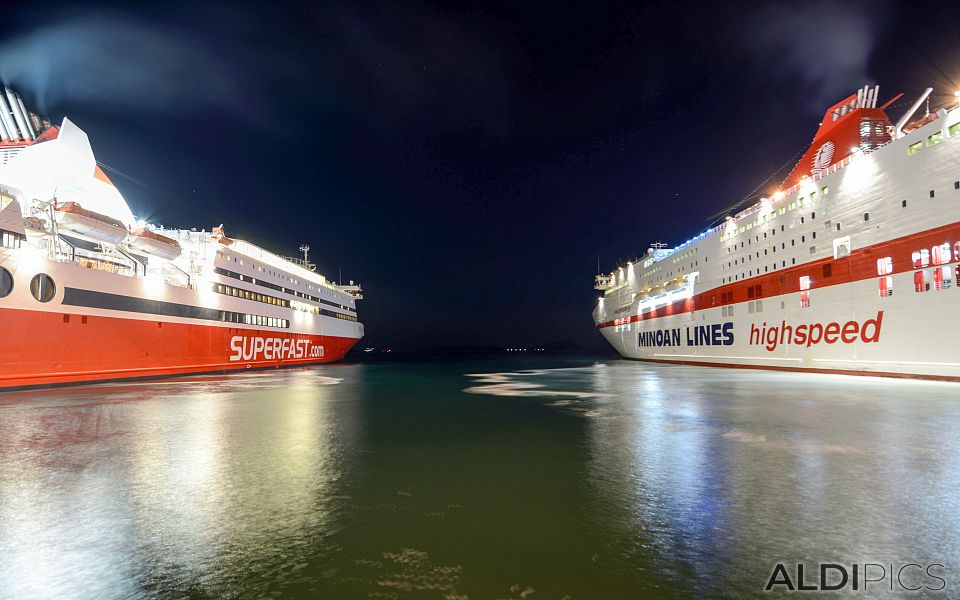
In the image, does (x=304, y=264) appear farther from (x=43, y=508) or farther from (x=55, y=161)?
(x=43, y=508)

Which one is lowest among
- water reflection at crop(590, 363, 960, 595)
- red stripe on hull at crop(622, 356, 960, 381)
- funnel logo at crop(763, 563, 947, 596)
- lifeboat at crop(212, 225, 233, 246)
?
red stripe on hull at crop(622, 356, 960, 381)

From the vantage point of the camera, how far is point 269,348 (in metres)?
42.4

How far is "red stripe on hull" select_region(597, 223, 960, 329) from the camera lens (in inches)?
830

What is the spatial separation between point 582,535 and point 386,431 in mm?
6492

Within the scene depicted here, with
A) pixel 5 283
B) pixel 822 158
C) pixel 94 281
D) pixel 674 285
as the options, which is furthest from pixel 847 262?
pixel 5 283

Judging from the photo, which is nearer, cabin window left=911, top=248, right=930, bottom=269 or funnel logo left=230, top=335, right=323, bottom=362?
cabin window left=911, top=248, right=930, bottom=269

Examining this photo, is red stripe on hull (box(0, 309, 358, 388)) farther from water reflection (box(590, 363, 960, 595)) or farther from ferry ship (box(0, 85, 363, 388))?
water reflection (box(590, 363, 960, 595))

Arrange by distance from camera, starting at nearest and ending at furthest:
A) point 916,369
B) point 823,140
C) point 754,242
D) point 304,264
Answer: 1. point 916,369
2. point 823,140
3. point 754,242
4. point 304,264

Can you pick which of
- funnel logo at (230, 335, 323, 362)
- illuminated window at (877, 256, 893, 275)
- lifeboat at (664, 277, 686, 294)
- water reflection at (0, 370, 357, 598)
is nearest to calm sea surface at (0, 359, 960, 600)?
water reflection at (0, 370, 357, 598)

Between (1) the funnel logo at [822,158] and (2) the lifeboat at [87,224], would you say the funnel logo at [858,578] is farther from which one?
(1) the funnel logo at [822,158]

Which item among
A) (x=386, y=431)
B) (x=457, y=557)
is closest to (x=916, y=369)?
(x=386, y=431)

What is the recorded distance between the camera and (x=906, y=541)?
13.0 ft

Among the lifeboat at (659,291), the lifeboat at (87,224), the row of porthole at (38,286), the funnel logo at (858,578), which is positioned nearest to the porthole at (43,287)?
the row of porthole at (38,286)

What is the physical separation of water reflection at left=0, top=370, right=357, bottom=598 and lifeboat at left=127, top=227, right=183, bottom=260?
2094 cm
